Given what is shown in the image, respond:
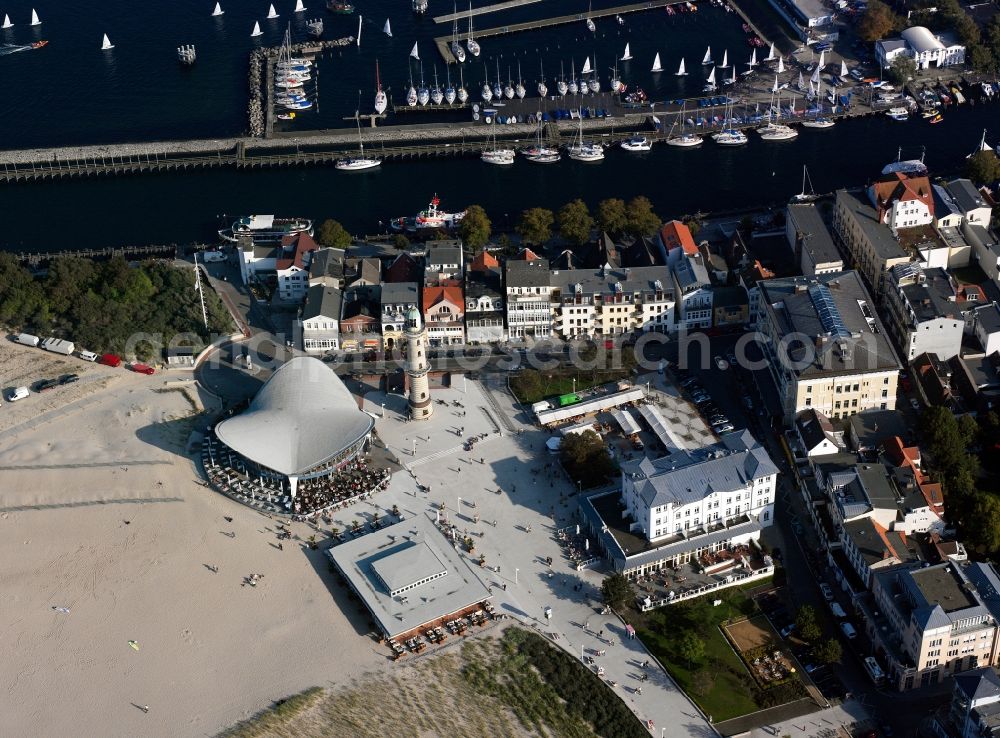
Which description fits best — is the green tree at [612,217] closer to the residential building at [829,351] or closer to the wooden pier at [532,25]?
the residential building at [829,351]

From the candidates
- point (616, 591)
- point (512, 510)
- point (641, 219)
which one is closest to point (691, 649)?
point (616, 591)

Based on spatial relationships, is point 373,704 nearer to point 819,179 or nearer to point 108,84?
point 819,179

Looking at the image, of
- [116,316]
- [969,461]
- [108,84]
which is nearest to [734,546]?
[969,461]

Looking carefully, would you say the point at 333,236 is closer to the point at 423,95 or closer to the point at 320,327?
the point at 320,327

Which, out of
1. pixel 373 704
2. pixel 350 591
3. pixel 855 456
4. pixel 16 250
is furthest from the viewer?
pixel 16 250

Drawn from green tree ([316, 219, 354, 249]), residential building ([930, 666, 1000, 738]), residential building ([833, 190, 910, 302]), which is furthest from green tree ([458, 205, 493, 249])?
residential building ([930, 666, 1000, 738])
